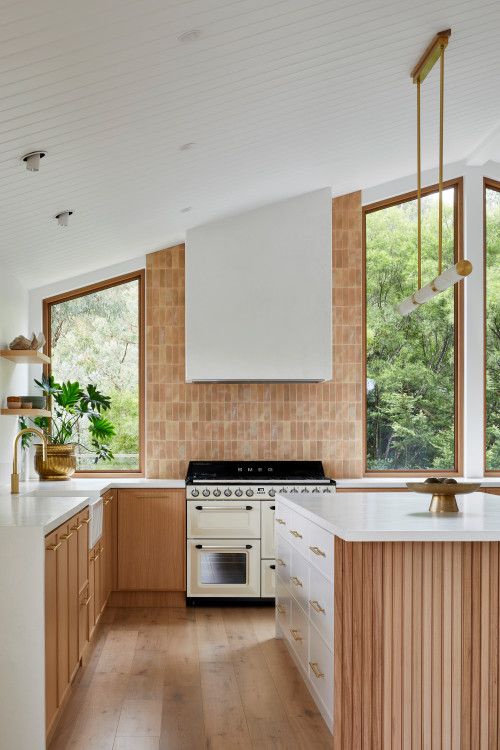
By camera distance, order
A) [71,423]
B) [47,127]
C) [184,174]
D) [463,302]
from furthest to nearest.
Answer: [463,302], [71,423], [184,174], [47,127]

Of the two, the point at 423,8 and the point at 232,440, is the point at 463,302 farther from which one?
the point at 423,8

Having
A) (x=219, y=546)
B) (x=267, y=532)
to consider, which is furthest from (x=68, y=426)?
(x=267, y=532)

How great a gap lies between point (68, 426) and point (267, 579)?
1909mm

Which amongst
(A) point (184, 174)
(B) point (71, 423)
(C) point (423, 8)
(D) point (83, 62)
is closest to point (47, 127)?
(D) point (83, 62)

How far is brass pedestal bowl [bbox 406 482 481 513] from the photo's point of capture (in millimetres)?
3098

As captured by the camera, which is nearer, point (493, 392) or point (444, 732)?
point (444, 732)

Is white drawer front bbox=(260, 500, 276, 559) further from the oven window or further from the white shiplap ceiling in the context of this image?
the white shiplap ceiling

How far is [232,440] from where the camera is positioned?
6.12m

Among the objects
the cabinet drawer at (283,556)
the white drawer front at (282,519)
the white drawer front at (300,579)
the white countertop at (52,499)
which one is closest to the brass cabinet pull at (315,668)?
the white drawer front at (300,579)

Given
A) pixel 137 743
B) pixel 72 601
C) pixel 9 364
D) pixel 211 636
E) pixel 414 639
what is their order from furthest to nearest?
pixel 9 364
pixel 211 636
pixel 72 601
pixel 137 743
pixel 414 639

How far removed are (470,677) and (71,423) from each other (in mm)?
3971

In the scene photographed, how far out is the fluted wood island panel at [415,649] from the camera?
2652 mm

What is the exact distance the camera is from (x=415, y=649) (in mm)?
2668

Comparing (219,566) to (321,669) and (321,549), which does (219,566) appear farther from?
(321,549)
